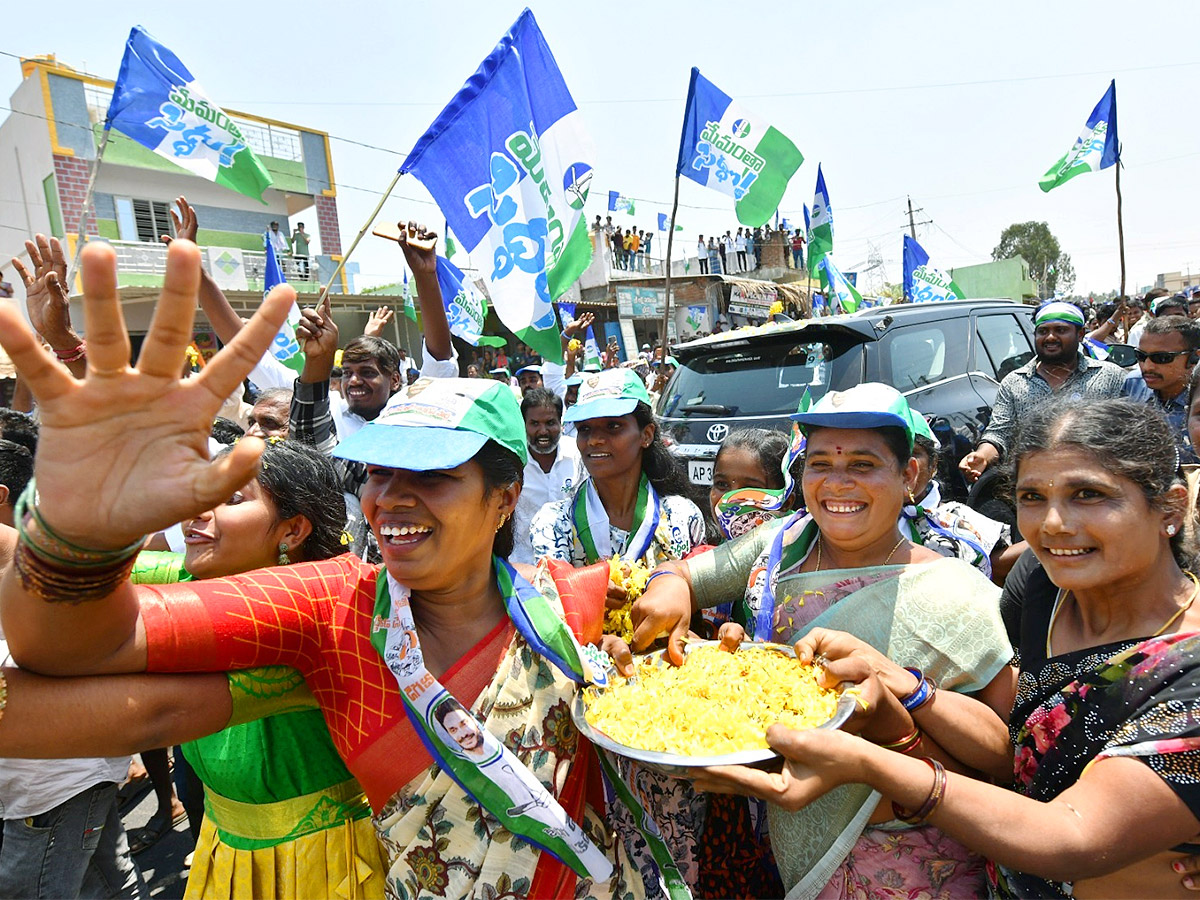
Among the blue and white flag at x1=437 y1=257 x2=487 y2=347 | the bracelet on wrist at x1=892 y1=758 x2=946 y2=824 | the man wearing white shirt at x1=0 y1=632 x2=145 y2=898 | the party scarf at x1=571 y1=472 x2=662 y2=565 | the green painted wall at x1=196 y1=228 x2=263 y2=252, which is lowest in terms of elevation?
the man wearing white shirt at x1=0 y1=632 x2=145 y2=898

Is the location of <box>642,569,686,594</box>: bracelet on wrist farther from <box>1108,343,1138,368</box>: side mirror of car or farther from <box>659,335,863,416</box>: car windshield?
<box>1108,343,1138,368</box>: side mirror of car

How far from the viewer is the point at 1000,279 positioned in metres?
32.6

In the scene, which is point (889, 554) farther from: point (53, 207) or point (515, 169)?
point (53, 207)

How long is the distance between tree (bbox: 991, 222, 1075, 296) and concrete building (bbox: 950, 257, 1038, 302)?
2445cm

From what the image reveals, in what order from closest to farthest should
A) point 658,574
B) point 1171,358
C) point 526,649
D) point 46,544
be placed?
point 46,544, point 526,649, point 658,574, point 1171,358

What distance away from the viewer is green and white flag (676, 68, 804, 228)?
7.24m

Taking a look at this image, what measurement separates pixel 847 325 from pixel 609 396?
96.4 inches

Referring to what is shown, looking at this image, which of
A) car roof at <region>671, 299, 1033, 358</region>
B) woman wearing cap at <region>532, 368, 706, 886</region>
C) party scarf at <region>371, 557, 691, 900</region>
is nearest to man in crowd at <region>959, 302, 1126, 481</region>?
car roof at <region>671, 299, 1033, 358</region>

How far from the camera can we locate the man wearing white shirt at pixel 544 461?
4191mm

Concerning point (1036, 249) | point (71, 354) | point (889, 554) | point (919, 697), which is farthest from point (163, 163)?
point (1036, 249)

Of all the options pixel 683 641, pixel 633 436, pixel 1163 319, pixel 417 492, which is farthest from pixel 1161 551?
pixel 1163 319

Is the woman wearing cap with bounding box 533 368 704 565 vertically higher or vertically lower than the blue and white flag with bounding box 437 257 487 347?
lower

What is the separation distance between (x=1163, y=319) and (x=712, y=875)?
425 centimetres

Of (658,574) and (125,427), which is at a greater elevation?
(125,427)
